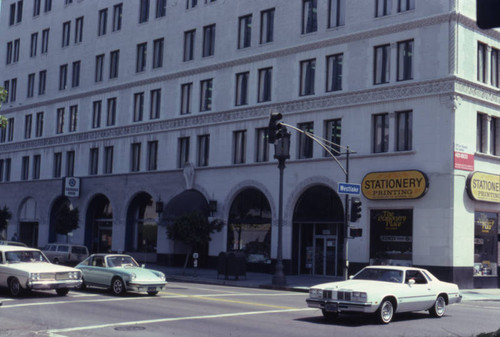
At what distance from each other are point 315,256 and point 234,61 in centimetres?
1322

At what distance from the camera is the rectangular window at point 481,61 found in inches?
1303

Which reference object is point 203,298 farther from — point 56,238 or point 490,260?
point 56,238

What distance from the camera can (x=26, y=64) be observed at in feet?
191

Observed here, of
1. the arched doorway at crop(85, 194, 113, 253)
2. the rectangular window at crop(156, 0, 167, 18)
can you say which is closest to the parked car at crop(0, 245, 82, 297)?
the arched doorway at crop(85, 194, 113, 253)

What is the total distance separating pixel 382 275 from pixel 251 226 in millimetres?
22405

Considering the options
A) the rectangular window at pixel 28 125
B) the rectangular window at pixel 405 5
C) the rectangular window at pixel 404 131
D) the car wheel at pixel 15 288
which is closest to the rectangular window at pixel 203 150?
the rectangular window at pixel 404 131

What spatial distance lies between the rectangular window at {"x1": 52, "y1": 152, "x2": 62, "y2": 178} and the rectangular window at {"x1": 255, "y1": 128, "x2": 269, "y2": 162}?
21.5 meters

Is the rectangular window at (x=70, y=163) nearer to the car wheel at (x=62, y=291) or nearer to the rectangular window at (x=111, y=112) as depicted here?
the rectangular window at (x=111, y=112)

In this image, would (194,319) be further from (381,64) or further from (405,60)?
(381,64)

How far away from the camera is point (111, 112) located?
5022cm

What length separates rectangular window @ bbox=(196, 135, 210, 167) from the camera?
42938 mm

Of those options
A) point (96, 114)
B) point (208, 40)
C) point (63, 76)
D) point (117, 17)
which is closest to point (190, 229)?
point (208, 40)

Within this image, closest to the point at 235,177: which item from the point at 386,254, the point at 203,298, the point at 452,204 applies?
the point at 386,254

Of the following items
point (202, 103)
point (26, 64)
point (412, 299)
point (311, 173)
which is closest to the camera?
point (412, 299)
